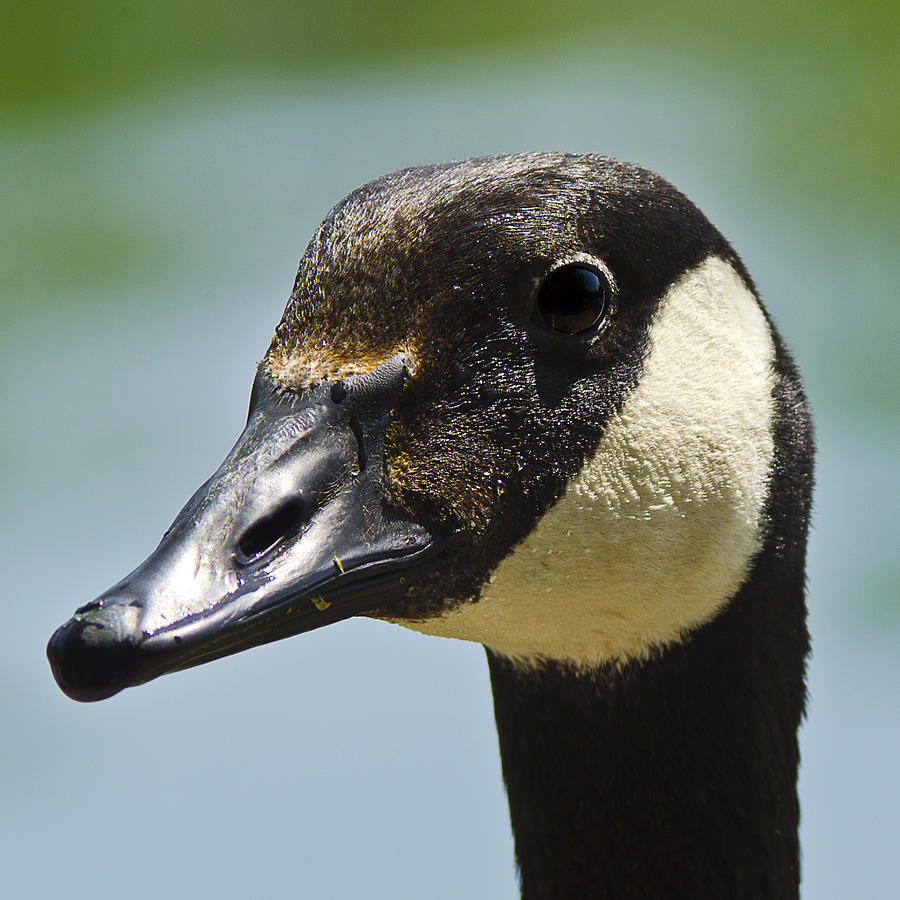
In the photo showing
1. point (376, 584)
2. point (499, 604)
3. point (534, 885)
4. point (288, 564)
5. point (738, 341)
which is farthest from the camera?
point (534, 885)

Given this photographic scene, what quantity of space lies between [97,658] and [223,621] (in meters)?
0.20

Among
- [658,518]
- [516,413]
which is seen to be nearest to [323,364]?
[516,413]

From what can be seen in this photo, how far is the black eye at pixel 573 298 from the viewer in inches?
96.8

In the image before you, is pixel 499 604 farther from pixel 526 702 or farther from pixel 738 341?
pixel 738 341

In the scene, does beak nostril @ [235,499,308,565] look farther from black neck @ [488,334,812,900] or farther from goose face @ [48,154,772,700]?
black neck @ [488,334,812,900]

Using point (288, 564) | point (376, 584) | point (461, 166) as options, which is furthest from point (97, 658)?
point (461, 166)

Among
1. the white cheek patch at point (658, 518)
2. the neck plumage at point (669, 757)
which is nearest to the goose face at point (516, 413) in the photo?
the white cheek patch at point (658, 518)

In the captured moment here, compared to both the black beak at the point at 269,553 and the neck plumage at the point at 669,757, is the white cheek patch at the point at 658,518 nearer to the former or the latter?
the neck plumage at the point at 669,757

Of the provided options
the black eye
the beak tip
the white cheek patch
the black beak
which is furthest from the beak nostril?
the black eye

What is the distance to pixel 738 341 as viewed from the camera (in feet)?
8.74

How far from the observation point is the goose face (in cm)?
231

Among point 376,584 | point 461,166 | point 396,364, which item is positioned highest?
point 461,166

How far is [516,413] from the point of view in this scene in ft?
8.04

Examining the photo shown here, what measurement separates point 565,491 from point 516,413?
0.18m
